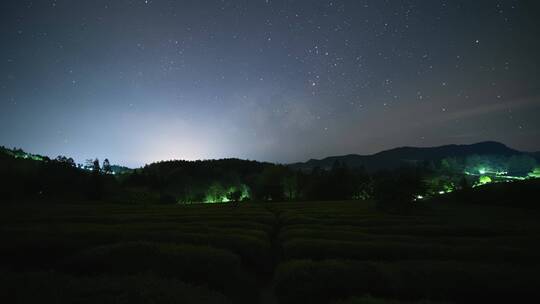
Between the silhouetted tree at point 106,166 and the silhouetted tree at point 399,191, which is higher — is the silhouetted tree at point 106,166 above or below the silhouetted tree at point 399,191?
above

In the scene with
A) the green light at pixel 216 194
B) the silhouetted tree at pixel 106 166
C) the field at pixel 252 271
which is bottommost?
the green light at pixel 216 194

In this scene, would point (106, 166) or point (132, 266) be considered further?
point (106, 166)

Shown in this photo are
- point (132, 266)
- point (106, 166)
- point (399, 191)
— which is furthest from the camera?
point (106, 166)

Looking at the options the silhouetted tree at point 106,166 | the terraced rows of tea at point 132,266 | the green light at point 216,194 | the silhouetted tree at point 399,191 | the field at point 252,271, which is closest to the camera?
the terraced rows of tea at point 132,266

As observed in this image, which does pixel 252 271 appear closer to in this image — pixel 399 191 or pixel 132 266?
pixel 132 266

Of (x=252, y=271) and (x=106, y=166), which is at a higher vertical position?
(x=106, y=166)

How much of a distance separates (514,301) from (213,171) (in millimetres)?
118005

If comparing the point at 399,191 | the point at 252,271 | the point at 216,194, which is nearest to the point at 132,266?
the point at 252,271

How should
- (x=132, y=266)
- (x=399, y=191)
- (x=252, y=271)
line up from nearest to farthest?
1. (x=132, y=266)
2. (x=252, y=271)
3. (x=399, y=191)

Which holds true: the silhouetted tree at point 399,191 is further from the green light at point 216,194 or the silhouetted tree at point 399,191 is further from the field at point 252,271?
the green light at point 216,194

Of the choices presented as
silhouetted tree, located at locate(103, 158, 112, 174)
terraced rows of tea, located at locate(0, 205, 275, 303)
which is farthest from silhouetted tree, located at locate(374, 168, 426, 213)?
silhouetted tree, located at locate(103, 158, 112, 174)

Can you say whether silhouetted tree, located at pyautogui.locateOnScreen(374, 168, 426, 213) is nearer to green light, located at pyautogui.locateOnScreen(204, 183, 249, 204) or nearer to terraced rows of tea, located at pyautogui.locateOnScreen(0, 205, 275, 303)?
terraced rows of tea, located at pyautogui.locateOnScreen(0, 205, 275, 303)

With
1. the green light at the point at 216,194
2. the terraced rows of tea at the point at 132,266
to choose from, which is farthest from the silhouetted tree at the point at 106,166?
the terraced rows of tea at the point at 132,266

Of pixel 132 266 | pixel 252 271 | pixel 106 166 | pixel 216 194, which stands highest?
pixel 106 166
